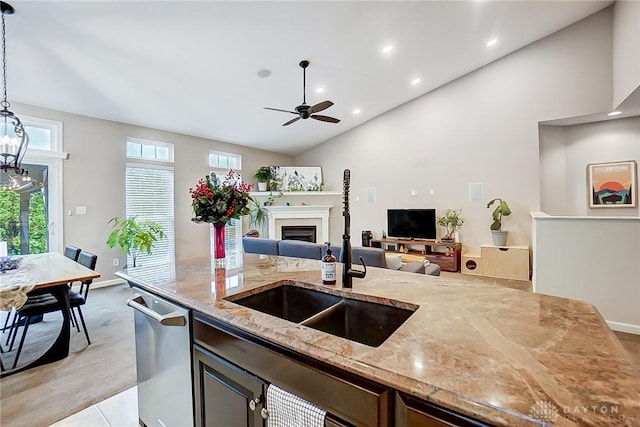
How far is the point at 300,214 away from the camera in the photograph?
7.51m

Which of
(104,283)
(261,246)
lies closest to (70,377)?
(261,246)

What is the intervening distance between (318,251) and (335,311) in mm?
2510

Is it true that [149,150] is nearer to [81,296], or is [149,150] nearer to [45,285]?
[81,296]

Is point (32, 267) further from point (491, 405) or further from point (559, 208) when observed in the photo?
point (559, 208)

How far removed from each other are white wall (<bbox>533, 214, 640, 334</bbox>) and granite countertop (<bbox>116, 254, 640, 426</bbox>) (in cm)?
309

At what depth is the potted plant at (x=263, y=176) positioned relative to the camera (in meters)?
7.55

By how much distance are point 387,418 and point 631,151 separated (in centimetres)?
664

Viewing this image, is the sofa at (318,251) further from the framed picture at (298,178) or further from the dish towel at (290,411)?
the framed picture at (298,178)

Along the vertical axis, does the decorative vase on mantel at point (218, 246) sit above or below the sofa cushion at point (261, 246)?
above

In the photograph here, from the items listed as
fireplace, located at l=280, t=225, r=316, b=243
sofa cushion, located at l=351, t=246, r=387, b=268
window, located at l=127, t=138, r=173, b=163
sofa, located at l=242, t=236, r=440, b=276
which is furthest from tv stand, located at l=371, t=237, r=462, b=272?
window, located at l=127, t=138, r=173, b=163

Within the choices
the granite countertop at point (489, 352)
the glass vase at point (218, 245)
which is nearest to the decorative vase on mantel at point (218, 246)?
the glass vase at point (218, 245)

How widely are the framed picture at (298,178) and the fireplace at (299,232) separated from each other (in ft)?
3.56

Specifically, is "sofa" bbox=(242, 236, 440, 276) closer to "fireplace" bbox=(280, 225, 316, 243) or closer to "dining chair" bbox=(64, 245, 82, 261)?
"dining chair" bbox=(64, 245, 82, 261)

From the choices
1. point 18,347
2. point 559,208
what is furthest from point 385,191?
point 18,347
